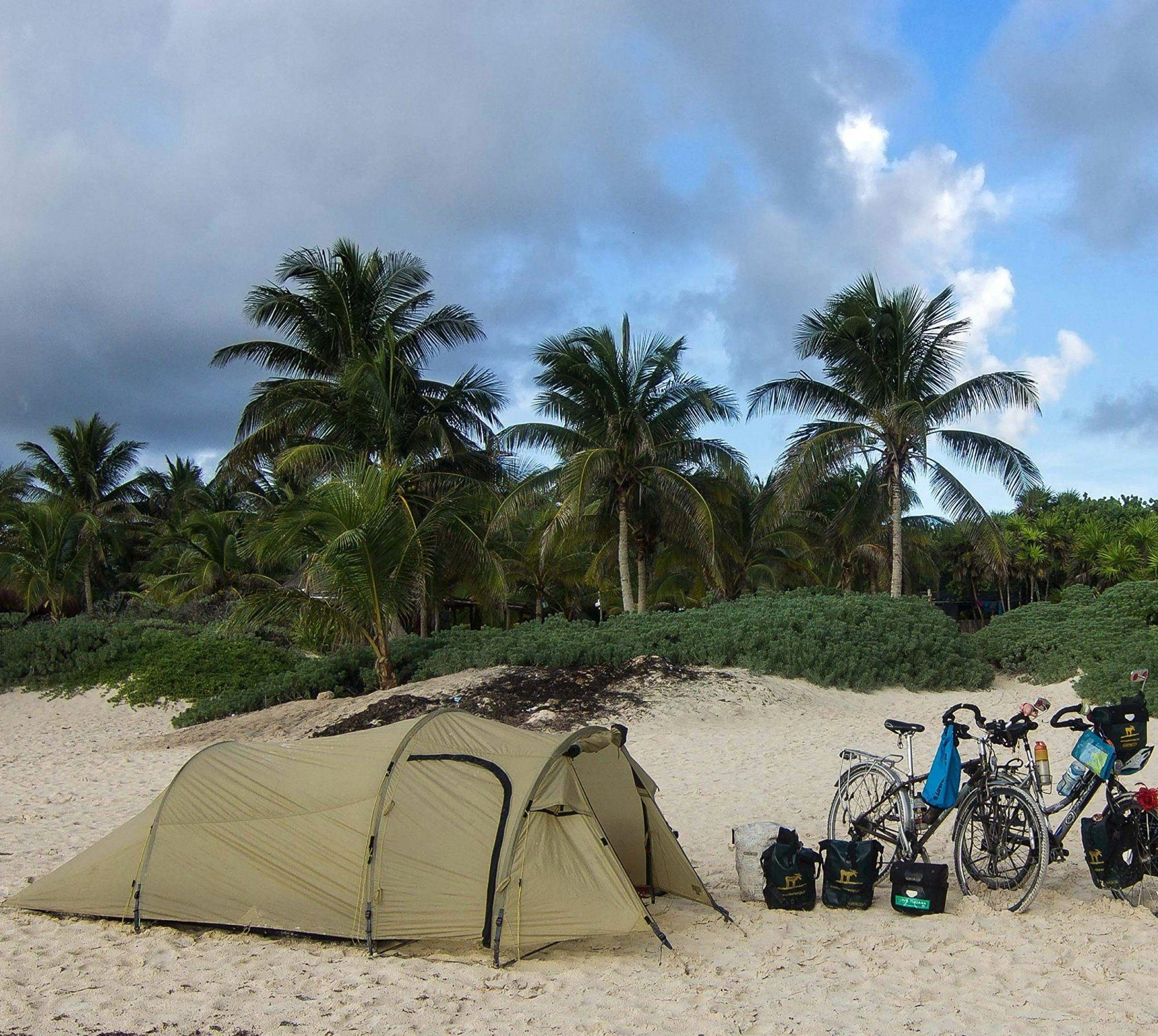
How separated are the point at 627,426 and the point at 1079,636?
10073mm

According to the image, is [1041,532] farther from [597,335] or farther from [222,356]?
[222,356]

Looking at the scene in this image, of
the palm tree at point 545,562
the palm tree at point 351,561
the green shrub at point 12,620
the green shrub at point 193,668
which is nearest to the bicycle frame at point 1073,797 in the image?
the palm tree at point 351,561

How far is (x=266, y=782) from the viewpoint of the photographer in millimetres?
6473

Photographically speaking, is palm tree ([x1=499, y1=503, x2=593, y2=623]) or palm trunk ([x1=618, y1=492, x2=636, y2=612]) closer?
palm trunk ([x1=618, y1=492, x2=636, y2=612])

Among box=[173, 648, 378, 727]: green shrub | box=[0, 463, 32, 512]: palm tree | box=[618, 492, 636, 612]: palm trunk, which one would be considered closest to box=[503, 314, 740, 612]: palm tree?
box=[618, 492, 636, 612]: palm trunk

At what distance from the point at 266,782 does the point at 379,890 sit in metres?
1.17

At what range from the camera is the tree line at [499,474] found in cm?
1709

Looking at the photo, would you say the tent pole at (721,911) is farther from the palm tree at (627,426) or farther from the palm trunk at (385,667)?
the palm tree at (627,426)

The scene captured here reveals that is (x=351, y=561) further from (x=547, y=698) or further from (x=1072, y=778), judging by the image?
(x=1072, y=778)

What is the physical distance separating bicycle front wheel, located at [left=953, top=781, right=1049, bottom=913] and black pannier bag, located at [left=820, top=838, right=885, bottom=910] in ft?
1.83

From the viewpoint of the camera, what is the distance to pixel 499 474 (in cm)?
2561

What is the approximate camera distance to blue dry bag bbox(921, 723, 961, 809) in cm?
643

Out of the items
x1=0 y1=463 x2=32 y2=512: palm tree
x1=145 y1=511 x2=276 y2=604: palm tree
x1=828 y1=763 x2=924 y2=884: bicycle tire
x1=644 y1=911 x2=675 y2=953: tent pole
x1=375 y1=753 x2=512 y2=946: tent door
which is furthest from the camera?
x1=0 y1=463 x2=32 y2=512: palm tree

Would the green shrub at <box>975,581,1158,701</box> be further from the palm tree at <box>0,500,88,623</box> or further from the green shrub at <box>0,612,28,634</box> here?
the palm tree at <box>0,500,88,623</box>
